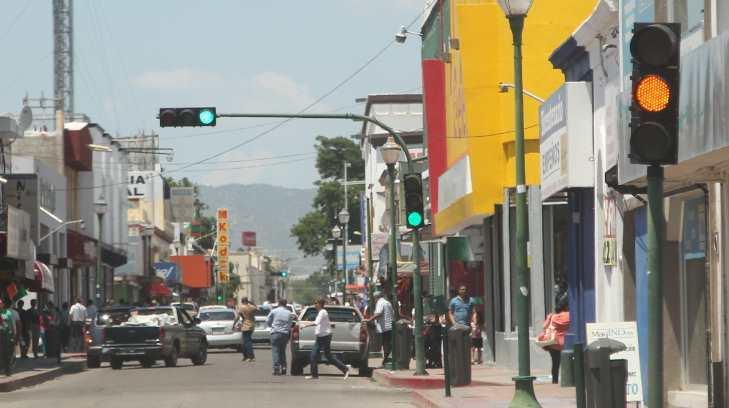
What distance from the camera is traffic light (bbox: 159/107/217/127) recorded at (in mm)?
29062

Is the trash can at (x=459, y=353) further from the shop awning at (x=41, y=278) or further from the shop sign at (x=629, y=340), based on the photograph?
the shop awning at (x=41, y=278)

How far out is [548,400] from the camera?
22203 millimetres

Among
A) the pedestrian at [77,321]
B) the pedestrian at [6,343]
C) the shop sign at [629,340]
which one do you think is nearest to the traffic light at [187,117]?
the pedestrian at [6,343]

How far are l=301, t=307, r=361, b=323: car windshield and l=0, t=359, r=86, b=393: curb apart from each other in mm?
6111

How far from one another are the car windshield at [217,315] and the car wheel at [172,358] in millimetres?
10177

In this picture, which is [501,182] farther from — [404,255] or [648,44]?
[404,255]

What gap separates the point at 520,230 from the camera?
19.5m

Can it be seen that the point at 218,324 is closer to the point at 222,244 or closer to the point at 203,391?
the point at 203,391

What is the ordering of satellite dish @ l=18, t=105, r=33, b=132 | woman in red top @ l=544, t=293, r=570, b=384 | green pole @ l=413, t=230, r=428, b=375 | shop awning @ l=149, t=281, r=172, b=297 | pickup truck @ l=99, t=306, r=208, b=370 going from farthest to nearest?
shop awning @ l=149, t=281, r=172, b=297 < satellite dish @ l=18, t=105, r=33, b=132 < pickup truck @ l=99, t=306, r=208, b=370 < green pole @ l=413, t=230, r=428, b=375 < woman in red top @ l=544, t=293, r=570, b=384

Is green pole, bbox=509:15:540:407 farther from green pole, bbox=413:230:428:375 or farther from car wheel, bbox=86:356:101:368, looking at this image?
car wheel, bbox=86:356:101:368

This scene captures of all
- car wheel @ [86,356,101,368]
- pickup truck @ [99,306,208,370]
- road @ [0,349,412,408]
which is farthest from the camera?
car wheel @ [86,356,101,368]

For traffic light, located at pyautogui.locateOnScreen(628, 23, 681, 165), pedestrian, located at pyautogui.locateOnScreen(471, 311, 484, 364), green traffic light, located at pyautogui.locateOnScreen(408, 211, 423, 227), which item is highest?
traffic light, located at pyautogui.locateOnScreen(628, 23, 681, 165)

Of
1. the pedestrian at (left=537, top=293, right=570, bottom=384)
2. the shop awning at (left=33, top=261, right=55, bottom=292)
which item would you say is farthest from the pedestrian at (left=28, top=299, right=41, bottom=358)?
the pedestrian at (left=537, top=293, right=570, bottom=384)

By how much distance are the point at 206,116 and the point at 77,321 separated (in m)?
21.1
